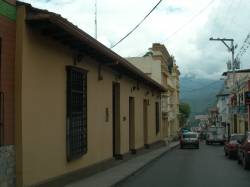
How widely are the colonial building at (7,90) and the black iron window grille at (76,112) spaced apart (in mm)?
3964

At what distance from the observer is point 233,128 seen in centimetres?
7406

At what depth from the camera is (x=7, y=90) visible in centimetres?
1165

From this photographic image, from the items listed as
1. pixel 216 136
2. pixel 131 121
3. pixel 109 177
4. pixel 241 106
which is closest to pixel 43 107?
pixel 109 177

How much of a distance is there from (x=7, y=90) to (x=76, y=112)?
5.08 metres

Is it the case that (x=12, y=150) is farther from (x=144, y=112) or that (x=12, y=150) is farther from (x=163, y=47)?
(x=163, y=47)

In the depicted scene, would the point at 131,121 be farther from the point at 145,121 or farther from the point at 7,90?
the point at 7,90

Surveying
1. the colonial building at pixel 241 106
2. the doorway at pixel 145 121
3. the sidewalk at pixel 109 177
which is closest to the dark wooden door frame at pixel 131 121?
the doorway at pixel 145 121

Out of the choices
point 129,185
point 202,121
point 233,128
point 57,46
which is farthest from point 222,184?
point 202,121

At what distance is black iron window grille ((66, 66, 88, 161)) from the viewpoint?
1576 centimetres

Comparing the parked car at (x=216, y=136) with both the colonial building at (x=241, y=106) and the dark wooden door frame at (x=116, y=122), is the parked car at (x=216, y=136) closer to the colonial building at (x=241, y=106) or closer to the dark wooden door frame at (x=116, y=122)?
the colonial building at (x=241, y=106)

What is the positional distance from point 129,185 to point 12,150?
6.26 metres

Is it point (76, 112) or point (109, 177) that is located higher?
point (76, 112)

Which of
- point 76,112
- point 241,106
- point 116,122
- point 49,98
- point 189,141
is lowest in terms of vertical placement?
point 189,141

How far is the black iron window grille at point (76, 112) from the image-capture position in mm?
15758
